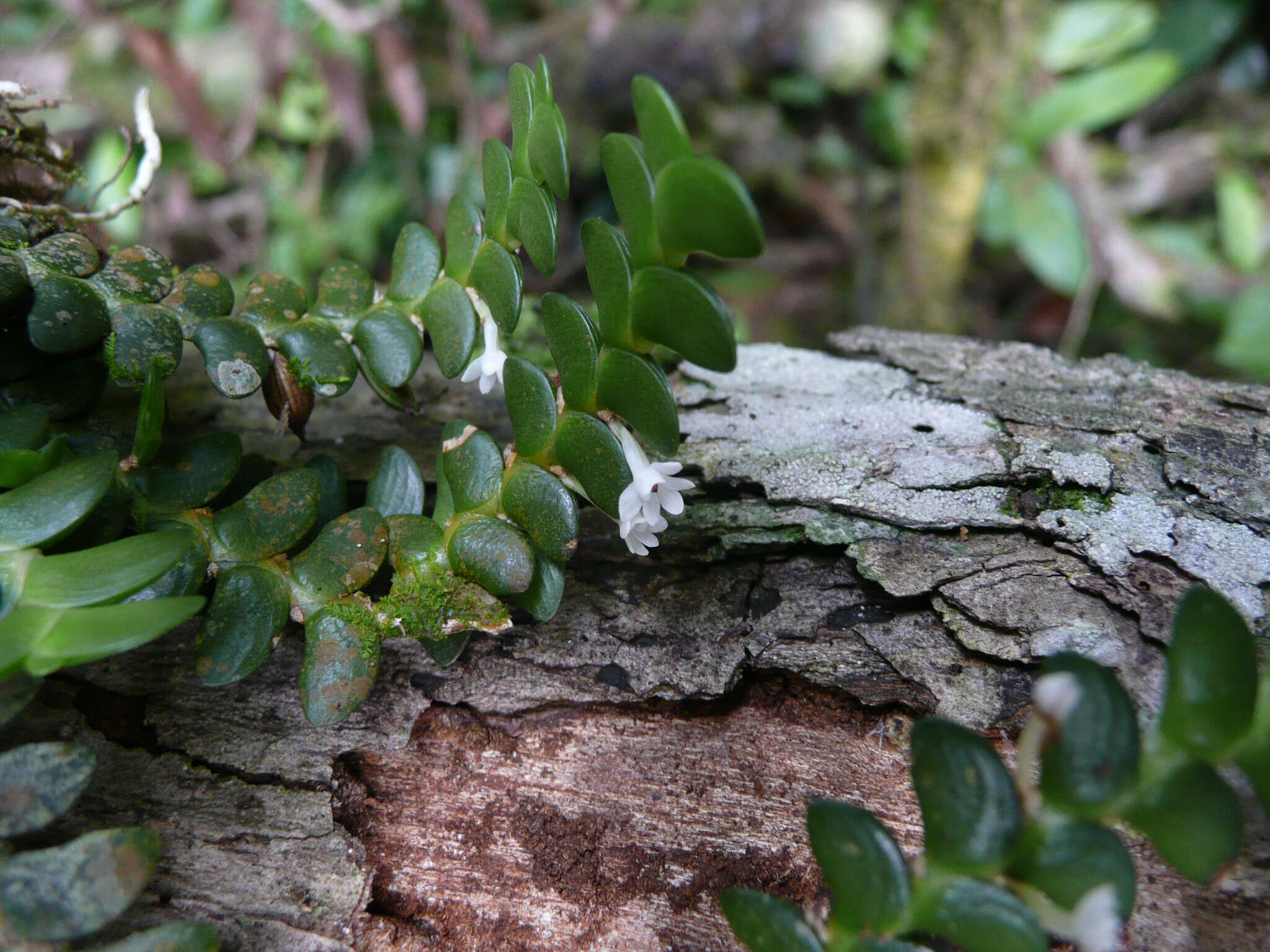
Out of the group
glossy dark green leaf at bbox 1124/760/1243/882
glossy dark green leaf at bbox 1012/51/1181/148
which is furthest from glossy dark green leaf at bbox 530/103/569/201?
glossy dark green leaf at bbox 1012/51/1181/148


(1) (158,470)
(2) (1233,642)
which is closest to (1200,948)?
(2) (1233,642)

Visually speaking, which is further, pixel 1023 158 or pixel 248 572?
pixel 1023 158

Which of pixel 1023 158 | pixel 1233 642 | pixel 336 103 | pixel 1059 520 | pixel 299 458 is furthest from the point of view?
pixel 1023 158

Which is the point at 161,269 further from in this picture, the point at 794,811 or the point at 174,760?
the point at 794,811

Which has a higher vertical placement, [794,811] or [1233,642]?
[1233,642]

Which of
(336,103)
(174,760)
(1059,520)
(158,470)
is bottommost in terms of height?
(174,760)

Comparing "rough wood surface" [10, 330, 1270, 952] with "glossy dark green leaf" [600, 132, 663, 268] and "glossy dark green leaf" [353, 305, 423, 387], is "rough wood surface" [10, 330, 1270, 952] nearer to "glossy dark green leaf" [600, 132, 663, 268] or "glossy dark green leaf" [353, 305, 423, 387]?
"glossy dark green leaf" [353, 305, 423, 387]

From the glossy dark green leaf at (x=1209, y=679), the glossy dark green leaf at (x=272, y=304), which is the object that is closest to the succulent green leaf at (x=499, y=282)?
the glossy dark green leaf at (x=272, y=304)
